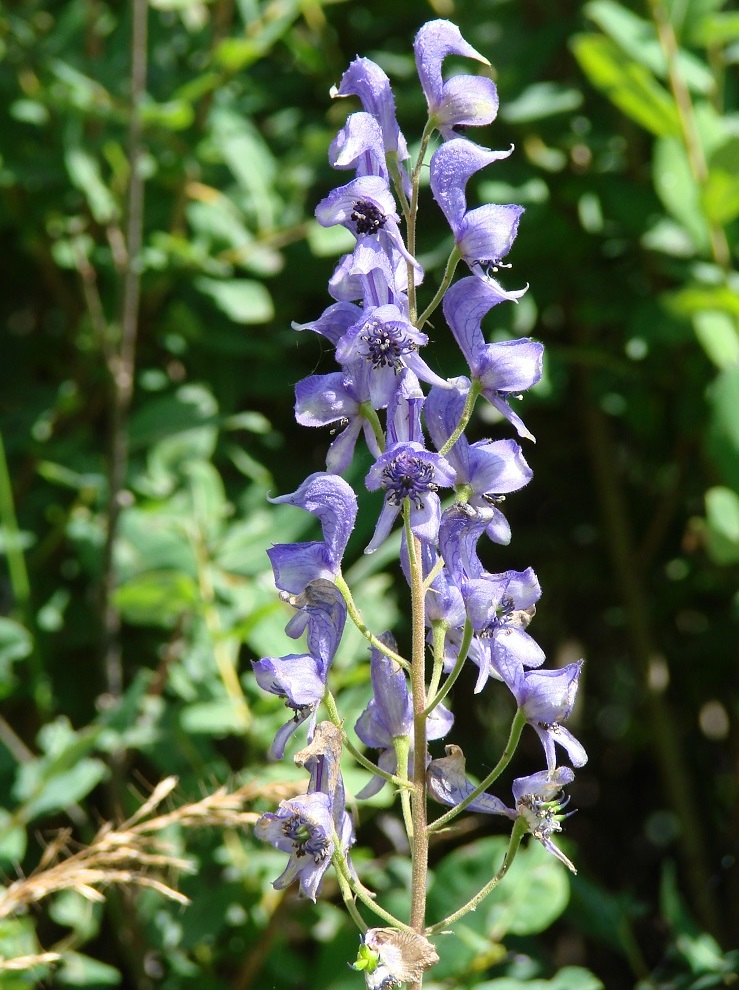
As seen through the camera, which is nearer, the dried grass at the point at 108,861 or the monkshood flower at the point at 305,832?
the monkshood flower at the point at 305,832

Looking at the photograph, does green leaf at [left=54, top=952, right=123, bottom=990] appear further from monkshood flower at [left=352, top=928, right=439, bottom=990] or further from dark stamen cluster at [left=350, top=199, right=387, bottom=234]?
dark stamen cluster at [left=350, top=199, right=387, bottom=234]

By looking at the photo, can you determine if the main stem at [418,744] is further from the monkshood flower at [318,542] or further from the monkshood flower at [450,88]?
the monkshood flower at [450,88]

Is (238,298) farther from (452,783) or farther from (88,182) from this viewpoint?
(452,783)

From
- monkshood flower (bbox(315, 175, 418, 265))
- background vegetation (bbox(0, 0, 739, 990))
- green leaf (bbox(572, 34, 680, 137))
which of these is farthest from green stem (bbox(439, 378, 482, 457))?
green leaf (bbox(572, 34, 680, 137))

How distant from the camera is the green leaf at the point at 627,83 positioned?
1.55m

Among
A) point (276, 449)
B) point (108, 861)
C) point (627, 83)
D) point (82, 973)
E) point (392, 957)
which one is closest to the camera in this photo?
point (392, 957)

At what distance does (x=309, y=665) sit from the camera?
0.87 meters

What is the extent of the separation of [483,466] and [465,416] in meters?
0.05

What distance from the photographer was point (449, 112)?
3.05 feet

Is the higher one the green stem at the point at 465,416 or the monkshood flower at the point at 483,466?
the green stem at the point at 465,416

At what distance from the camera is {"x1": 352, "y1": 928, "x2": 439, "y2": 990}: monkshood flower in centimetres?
79

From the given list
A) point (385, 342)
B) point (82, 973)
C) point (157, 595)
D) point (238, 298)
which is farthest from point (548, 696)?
point (238, 298)

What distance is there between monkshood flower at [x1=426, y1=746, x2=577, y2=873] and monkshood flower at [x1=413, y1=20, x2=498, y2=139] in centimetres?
50

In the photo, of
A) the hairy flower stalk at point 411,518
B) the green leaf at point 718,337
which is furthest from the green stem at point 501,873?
the green leaf at point 718,337
